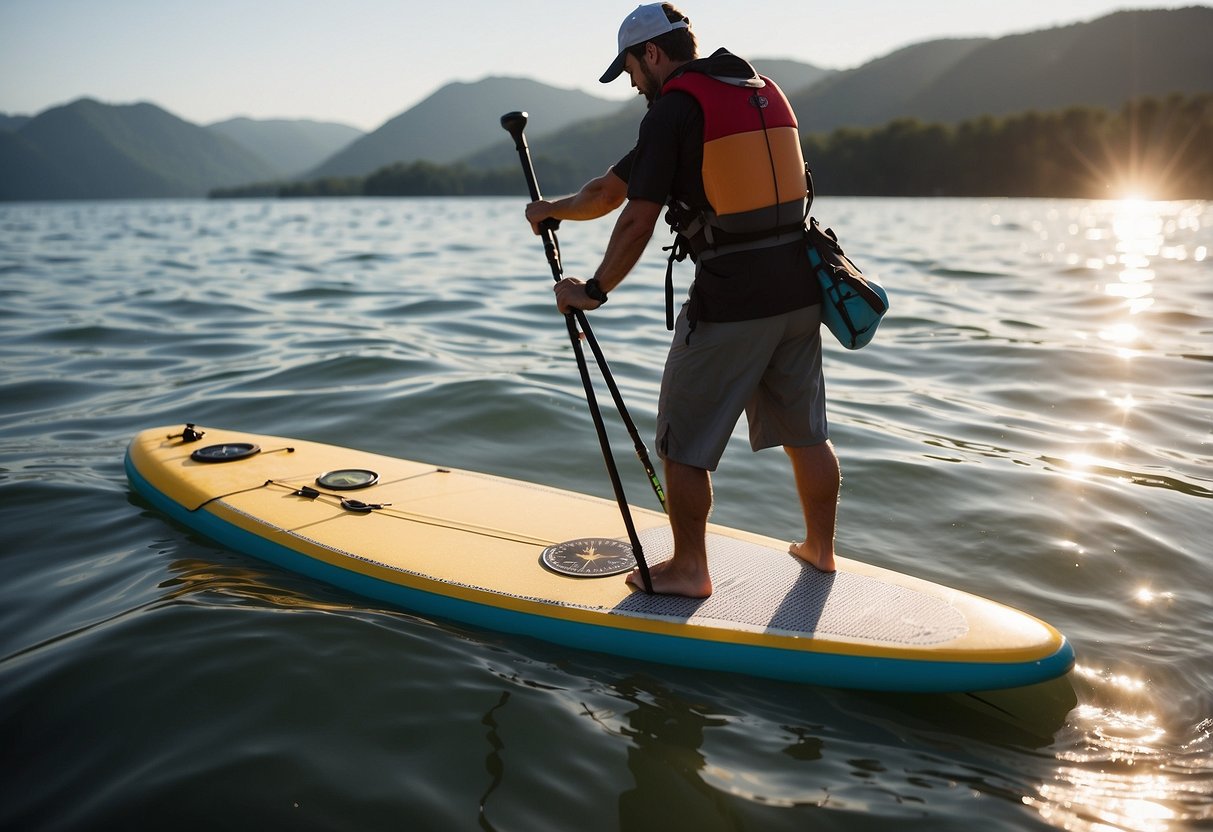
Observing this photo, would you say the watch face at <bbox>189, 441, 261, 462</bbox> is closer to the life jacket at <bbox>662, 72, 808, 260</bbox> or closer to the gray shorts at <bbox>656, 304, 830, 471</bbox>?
the gray shorts at <bbox>656, 304, 830, 471</bbox>

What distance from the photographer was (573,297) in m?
3.59

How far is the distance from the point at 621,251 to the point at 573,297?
0.91 ft

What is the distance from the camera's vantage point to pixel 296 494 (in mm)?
5051

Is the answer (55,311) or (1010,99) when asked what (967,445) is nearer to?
(55,311)

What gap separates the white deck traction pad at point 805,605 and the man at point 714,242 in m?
0.33

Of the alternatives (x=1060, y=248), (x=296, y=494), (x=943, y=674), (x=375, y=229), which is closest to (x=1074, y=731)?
(x=943, y=674)

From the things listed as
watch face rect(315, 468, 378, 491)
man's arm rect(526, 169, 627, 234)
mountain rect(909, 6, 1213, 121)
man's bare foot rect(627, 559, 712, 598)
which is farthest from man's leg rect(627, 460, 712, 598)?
mountain rect(909, 6, 1213, 121)

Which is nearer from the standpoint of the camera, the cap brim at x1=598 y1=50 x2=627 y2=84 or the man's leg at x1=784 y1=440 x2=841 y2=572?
the cap brim at x1=598 y1=50 x2=627 y2=84

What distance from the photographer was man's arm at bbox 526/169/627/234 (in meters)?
3.59

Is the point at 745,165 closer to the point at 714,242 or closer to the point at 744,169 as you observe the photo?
the point at 744,169

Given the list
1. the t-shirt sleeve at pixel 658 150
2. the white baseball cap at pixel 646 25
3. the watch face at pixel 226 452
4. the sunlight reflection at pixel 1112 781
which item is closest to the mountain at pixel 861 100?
the watch face at pixel 226 452

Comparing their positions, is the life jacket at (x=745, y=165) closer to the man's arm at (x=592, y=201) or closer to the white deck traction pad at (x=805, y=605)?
the man's arm at (x=592, y=201)

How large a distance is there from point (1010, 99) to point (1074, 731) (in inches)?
7462

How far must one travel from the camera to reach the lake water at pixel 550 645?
287 centimetres
